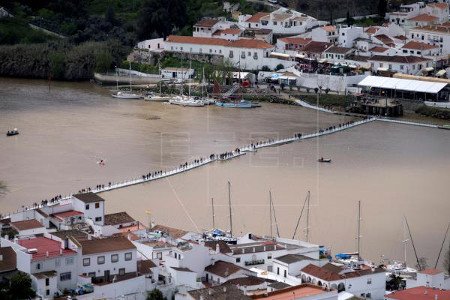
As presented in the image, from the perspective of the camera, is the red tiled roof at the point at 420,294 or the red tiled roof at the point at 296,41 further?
the red tiled roof at the point at 296,41

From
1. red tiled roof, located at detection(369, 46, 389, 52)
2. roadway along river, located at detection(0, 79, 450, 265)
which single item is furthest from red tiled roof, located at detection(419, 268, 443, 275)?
red tiled roof, located at detection(369, 46, 389, 52)

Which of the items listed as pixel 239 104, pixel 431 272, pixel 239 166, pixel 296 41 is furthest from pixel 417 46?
pixel 431 272

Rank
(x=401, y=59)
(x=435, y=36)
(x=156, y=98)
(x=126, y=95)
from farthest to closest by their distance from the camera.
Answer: (x=435, y=36) → (x=401, y=59) → (x=126, y=95) → (x=156, y=98)

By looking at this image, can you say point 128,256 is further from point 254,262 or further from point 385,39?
point 385,39

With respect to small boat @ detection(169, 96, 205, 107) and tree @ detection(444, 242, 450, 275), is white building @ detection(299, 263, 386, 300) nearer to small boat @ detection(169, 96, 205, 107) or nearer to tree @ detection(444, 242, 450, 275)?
tree @ detection(444, 242, 450, 275)

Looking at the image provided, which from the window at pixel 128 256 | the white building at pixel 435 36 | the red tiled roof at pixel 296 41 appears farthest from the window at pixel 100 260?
the red tiled roof at pixel 296 41

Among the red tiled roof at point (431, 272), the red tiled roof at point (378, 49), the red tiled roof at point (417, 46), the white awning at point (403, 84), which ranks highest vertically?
the red tiled roof at point (417, 46)

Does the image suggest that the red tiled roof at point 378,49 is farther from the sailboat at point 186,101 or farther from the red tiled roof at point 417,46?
the sailboat at point 186,101
